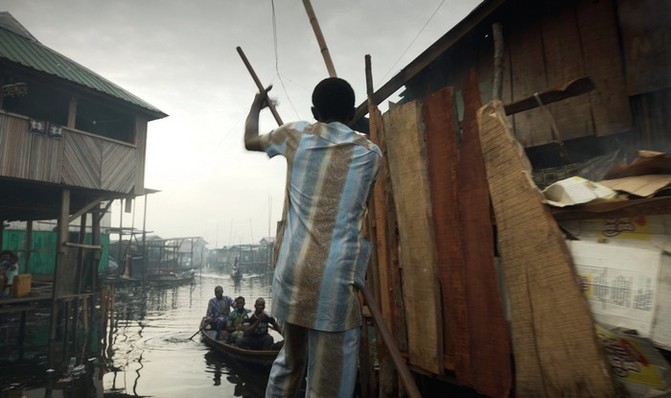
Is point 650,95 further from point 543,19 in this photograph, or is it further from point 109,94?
point 109,94

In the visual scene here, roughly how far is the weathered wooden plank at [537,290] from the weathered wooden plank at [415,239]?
72 cm

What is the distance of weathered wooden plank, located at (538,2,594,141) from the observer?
13.4ft

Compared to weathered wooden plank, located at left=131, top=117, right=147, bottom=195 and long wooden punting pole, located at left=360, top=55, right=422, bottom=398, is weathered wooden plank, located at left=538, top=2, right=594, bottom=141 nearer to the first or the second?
long wooden punting pole, located at left=360, top=55, right=422, bottom=398

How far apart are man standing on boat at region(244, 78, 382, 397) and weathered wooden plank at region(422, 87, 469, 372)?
1439 millimetres

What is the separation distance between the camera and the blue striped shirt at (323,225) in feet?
5.71

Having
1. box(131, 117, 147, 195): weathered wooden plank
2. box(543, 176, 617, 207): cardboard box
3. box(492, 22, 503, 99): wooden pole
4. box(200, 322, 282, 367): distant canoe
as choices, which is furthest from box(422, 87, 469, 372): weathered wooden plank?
box(131, 117, 147, 195): weathered wooden plank

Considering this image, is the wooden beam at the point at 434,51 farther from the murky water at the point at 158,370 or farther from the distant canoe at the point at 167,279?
the distant canoe at the point at 167,279

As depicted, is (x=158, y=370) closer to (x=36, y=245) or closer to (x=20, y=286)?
(x=20, y=286)

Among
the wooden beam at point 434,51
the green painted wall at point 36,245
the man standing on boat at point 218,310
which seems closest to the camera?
the wooden beam at point 434,51

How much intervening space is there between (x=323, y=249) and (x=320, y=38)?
9.90 ft

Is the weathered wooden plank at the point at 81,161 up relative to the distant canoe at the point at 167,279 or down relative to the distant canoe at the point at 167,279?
up

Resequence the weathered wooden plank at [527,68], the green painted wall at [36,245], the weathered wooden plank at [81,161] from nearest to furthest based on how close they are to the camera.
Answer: the weathered wooden plank at [527,68] < the weathered wooden plank at [81,161] < the green painted wall at [36,245]

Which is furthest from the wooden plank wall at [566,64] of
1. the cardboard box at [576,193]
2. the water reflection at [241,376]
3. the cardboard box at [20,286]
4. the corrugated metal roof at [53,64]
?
the cardboard box at [20,286]

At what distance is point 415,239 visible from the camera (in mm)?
3441
